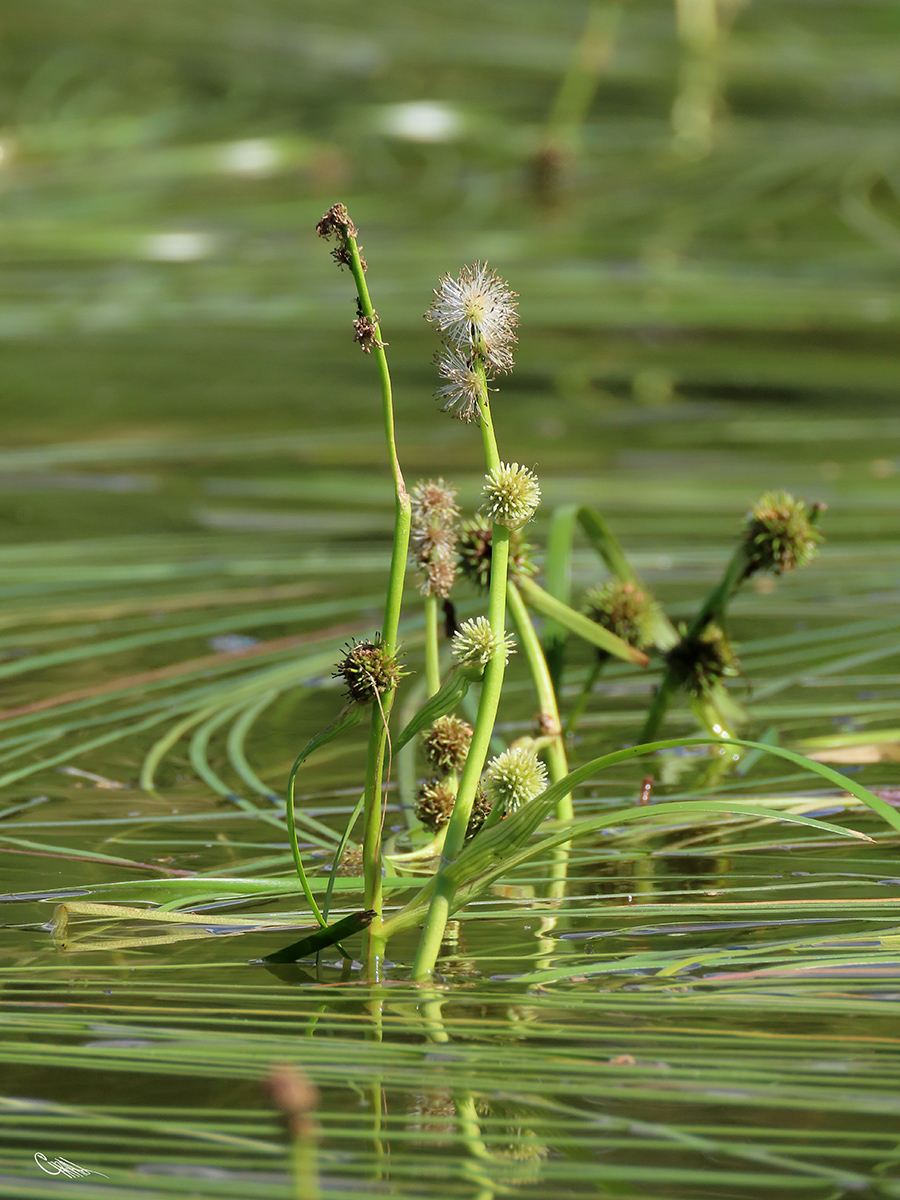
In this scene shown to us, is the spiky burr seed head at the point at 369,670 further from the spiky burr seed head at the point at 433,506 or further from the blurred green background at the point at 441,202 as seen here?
A: the blurred green background at the point at 441,202

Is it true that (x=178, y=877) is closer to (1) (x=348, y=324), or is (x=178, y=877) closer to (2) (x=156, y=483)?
(2) (x=156, y=483)

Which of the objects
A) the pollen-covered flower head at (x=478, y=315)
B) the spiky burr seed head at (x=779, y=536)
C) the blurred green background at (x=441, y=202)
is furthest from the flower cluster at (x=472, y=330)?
the blurred green background at (x=441, y=202)

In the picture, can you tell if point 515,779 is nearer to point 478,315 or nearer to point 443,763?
point 443,763

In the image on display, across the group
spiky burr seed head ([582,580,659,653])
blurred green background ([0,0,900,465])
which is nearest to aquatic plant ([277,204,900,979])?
spiky burr seed head ([582,580,659,653])

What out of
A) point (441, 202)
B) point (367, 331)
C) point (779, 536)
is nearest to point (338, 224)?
point (367, 331)

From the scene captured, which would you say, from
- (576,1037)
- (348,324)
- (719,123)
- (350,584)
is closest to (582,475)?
(350,584)

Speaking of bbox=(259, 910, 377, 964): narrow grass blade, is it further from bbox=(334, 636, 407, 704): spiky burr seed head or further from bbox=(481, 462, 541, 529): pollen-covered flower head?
bbox=(481, 462, 541, 529): pollen-covered flower head

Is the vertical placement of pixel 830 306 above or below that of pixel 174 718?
above
